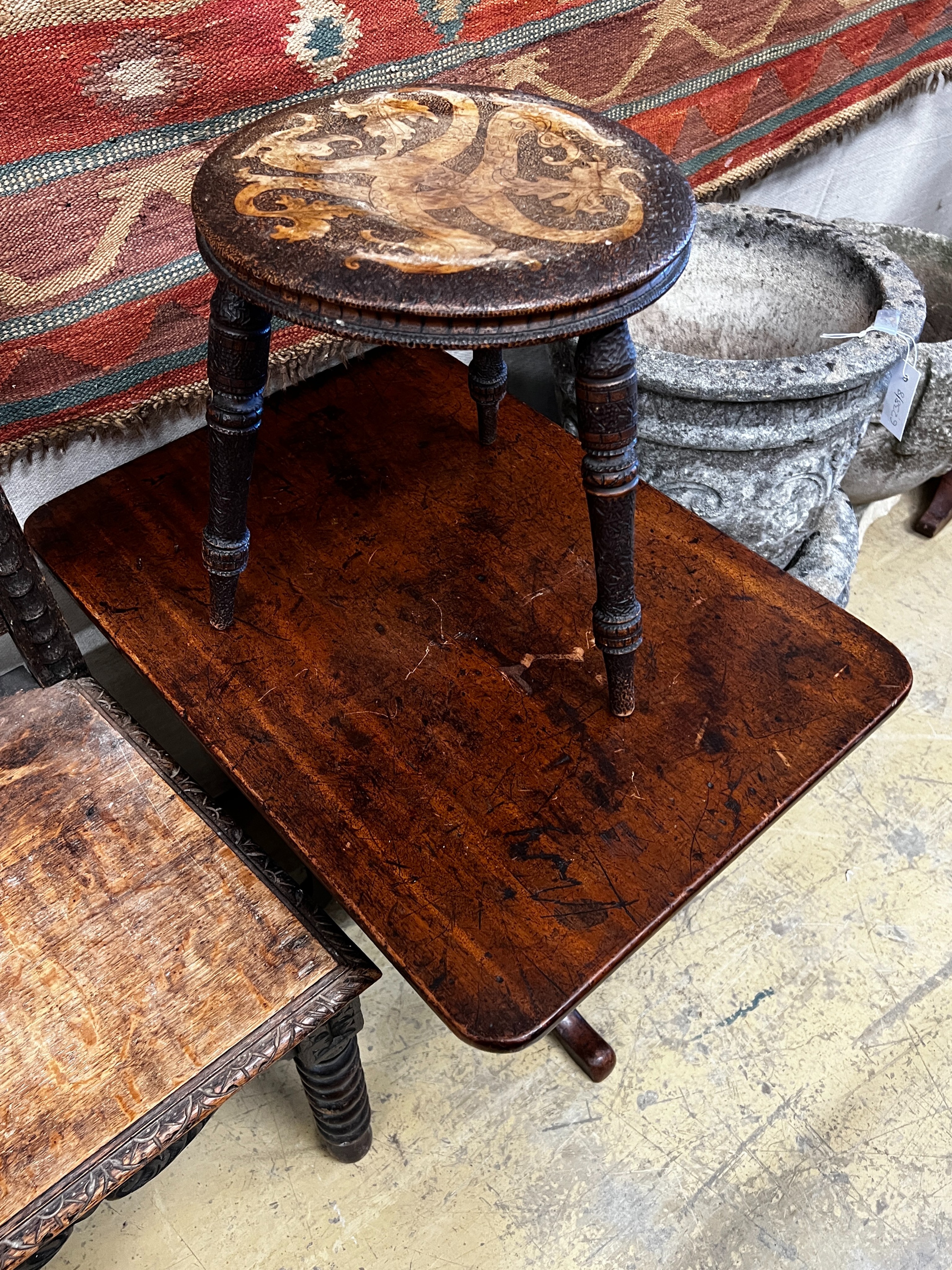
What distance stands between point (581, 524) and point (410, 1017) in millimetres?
709

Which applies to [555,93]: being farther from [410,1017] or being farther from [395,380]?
[410,1017]

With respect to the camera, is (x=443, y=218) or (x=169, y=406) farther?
(x=169, y=406)

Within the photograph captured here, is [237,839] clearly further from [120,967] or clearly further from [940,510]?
[940,510]

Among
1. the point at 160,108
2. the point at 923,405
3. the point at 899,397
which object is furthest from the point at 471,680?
the point at 923,405

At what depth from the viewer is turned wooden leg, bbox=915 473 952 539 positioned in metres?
1.97

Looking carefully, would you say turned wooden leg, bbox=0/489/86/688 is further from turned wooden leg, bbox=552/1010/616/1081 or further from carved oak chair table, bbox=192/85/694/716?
turned wooden leg, bbox=552/1010/616/1081

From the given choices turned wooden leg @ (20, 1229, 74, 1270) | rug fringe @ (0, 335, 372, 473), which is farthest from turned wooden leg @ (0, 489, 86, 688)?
turned wooden leg @ (20, 1229, 74, 1270)

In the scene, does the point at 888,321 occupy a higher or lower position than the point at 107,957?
higher

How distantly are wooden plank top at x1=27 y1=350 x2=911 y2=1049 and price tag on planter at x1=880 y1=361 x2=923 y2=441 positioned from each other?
1.83 ft

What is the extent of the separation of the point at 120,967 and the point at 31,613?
1.22 feet

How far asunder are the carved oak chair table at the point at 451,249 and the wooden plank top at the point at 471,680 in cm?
8

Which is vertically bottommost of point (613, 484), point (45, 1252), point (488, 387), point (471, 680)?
point (45, 1252)

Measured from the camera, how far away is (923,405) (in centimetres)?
162

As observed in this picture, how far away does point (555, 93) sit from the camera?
4.54 feet
